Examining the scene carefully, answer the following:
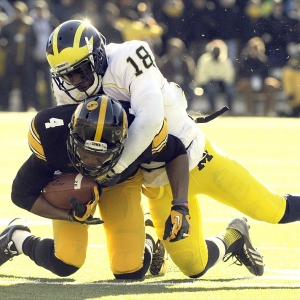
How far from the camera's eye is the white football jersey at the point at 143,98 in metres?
4.78

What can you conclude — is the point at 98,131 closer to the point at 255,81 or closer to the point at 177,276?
the point at 177,276

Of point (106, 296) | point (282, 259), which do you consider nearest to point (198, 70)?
point (282, 259)

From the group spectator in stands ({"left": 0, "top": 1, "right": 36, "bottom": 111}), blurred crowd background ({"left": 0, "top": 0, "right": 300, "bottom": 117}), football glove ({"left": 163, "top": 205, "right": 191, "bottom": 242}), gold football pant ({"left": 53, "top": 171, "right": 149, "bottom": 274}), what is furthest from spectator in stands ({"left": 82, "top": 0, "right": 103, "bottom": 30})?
football glove ({"left": 163, "top": 205, "right": 191, "bottom": 242})

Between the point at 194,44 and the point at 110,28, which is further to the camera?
the point at 194,44

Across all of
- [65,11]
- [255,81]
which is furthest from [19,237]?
[255,81]

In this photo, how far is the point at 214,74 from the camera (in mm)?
17000

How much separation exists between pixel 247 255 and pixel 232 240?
0.55 feet

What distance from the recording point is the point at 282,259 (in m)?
5.55

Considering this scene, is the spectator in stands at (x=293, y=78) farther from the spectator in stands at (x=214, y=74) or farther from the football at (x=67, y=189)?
the football at (x=67, y=189)

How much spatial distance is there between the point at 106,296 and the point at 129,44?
149cm

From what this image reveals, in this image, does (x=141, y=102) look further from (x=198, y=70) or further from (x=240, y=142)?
(x=198, y=70)

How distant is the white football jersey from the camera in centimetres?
478

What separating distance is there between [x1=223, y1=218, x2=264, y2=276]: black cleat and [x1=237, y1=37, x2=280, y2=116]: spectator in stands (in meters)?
11.5

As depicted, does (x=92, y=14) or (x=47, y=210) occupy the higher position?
(x=47, y=210)
